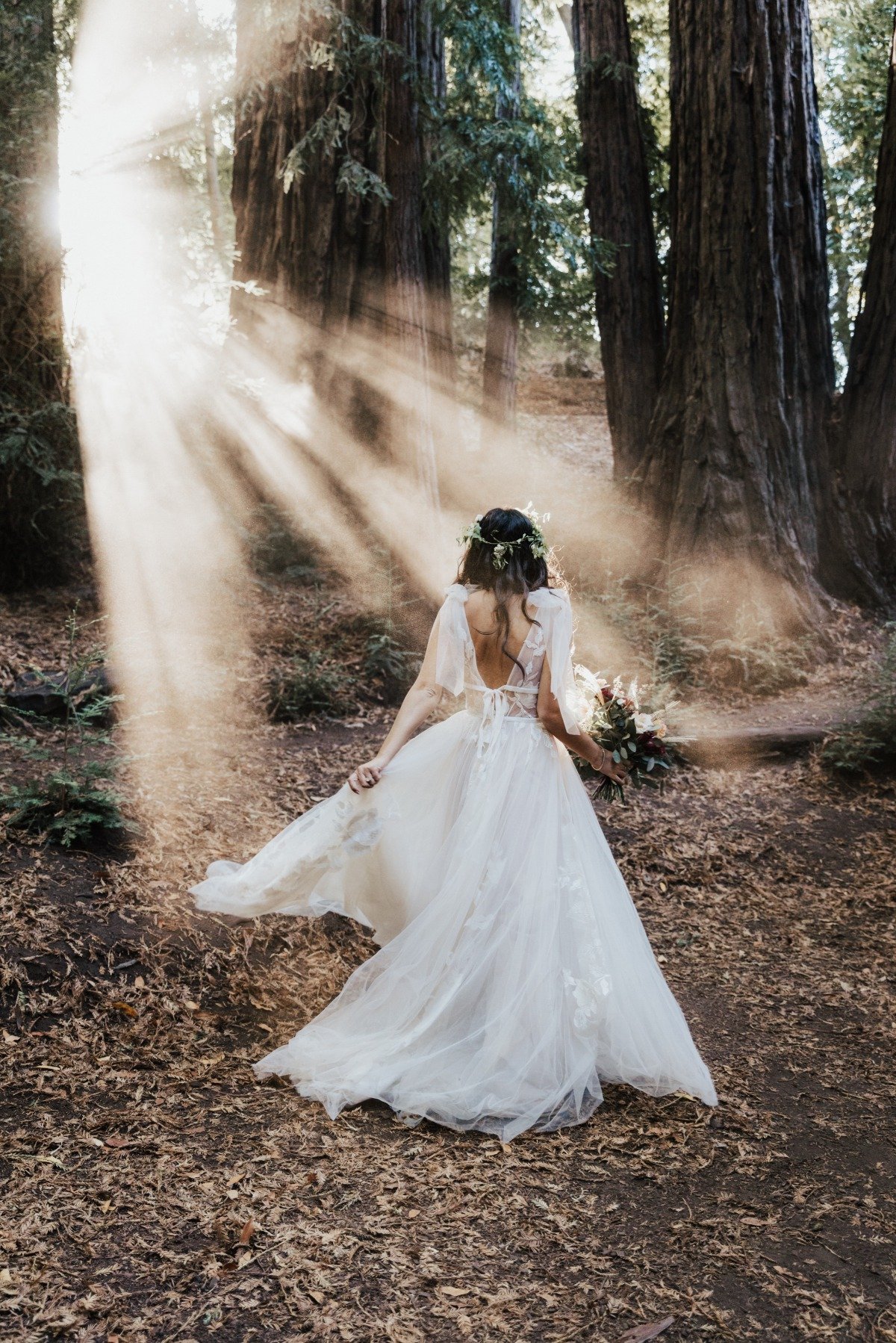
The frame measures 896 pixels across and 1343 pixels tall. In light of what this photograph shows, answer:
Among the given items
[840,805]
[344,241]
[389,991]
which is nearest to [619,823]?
[840,805]

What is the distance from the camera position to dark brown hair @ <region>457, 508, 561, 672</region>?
4.07 metres

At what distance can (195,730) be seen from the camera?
724 cm

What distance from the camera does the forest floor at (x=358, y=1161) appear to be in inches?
106

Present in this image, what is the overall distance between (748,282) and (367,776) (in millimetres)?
8061

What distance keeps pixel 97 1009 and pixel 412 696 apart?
5.91 feet

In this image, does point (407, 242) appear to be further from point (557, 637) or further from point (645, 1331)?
point (645, 1331)

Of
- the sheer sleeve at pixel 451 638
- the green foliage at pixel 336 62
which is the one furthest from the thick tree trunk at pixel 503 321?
the sheer sleeve at pixel 451 638

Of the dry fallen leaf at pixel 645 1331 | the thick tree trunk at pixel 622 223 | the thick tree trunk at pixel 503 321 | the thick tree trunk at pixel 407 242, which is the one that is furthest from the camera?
the thick tree trunk at pixel 503 321

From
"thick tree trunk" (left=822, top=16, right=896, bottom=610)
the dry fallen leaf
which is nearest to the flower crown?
the dry fallen leaf

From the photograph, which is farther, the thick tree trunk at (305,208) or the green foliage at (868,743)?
the thick tree trunk at (305,208)

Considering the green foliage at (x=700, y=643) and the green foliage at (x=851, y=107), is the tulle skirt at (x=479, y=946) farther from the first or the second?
the green foliage at (x=851, y=107)

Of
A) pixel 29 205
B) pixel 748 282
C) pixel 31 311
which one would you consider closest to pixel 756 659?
pixel 748 282

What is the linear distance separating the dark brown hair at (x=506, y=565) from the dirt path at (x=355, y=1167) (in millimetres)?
1884

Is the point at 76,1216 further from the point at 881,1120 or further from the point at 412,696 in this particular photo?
the point at 881,1120
